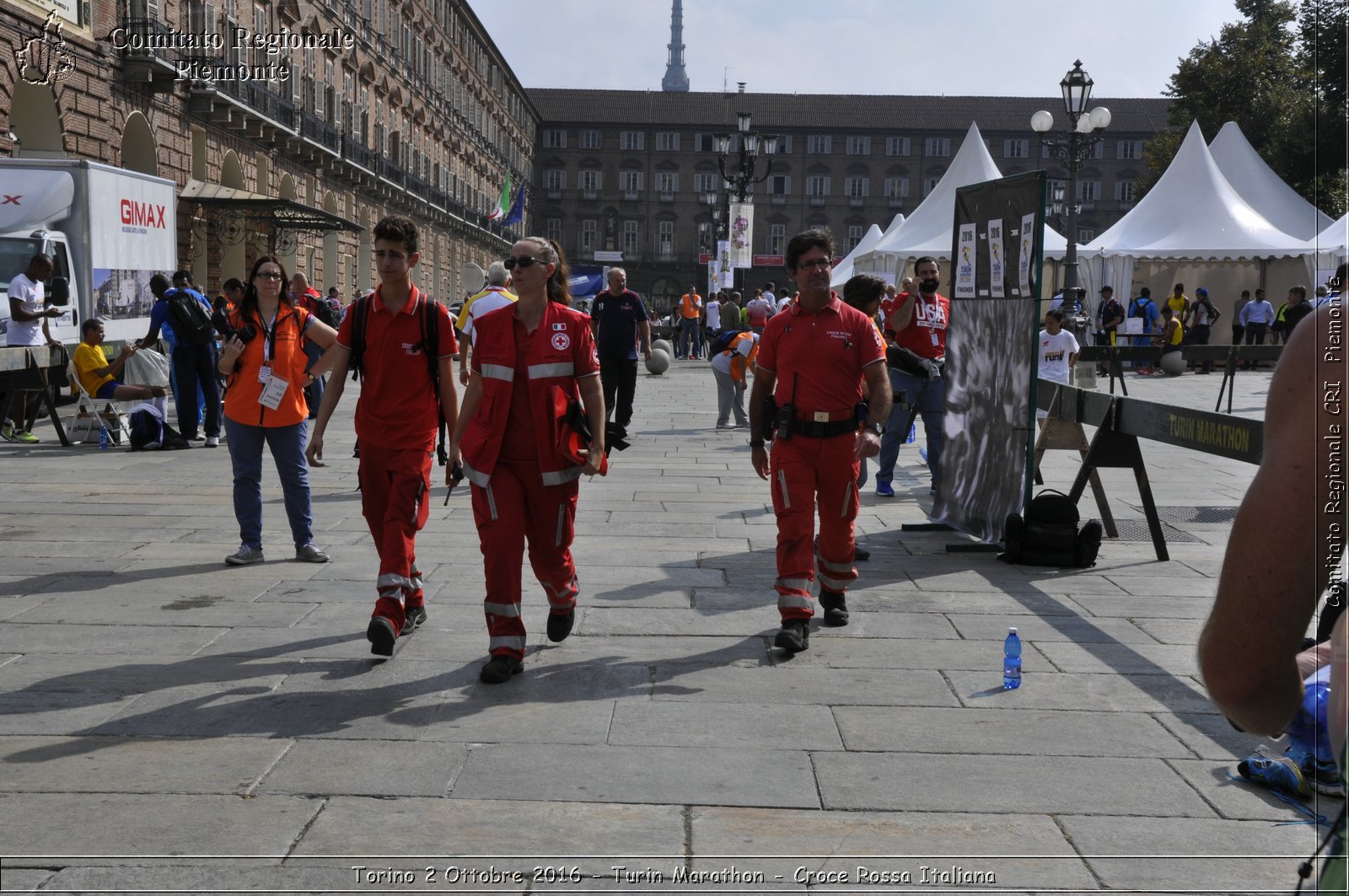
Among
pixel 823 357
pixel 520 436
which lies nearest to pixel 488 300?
pixel 823 357

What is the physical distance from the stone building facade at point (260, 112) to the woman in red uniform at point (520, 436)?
62.7ft

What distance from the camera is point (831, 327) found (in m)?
5.82

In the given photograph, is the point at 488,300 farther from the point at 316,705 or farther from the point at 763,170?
the point at 763,170

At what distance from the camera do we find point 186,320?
13.1 m

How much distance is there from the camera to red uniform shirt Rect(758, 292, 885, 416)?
18.9ft

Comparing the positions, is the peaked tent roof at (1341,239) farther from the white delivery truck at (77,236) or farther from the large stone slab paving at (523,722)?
the white delivery truck at (77,236)

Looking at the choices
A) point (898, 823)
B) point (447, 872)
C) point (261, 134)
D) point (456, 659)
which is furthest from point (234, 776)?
point (261, 134)

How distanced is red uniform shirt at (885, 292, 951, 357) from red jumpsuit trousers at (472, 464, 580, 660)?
16.9ft

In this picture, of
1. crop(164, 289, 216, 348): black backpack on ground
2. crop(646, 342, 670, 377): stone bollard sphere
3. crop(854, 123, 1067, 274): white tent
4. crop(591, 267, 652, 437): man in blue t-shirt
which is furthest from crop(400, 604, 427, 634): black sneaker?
crop(854, 123, 1067, 274): white tent

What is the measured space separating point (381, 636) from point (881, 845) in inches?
95.8

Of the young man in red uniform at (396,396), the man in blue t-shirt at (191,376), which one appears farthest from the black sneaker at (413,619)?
the man in blue t-shirt at (191,376)

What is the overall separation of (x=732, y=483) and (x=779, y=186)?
82882 mm

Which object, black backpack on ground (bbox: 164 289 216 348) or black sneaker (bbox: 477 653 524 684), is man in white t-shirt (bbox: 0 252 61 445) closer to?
black backpack on ground (bbox: 164 289 216 348)

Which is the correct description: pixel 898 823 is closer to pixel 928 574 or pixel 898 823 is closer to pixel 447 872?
pixel 447 872
